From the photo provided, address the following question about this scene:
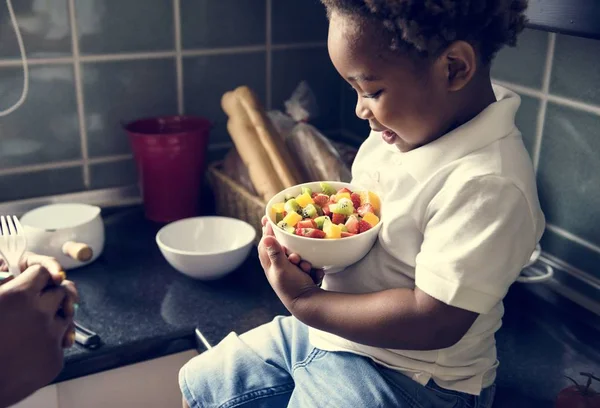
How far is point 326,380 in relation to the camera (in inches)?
34.5

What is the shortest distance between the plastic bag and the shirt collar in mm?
421

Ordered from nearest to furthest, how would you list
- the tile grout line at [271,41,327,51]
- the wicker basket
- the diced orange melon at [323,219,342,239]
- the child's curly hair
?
the child's curly hair < the diced orange melon at [323,219,342,239] < the wicker basket < the tile grout line at [271,41,327,51]

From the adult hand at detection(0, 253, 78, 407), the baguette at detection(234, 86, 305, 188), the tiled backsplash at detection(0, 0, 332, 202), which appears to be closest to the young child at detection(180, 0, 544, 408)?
the adult hand at detection(0, 253, 78, 407)

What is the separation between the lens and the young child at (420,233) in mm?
749

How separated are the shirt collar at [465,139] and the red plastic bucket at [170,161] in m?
0.61

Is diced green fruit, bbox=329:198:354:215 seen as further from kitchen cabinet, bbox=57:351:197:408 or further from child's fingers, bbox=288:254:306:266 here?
kitchen cabinet, bbox=57:351:197:408

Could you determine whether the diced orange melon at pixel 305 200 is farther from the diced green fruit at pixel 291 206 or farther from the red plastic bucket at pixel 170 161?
the red plastic bucket at pixel 170 161

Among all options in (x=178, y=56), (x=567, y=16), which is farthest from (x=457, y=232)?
(x=178, y=56)

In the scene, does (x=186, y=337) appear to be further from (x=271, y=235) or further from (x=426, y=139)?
(x=426, y=139)

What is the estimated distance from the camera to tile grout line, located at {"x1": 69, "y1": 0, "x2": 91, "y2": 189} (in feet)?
4.29

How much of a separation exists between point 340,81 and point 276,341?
0.75m

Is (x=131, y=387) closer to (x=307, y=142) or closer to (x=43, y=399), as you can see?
(x=43, y=399)

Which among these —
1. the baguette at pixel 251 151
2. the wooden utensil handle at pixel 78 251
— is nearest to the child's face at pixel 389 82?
the baguette at pixel 251 151

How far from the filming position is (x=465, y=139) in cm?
80
